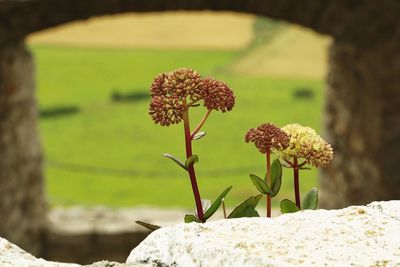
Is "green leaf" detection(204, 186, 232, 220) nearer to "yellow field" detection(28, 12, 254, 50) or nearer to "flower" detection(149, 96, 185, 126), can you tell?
"flower" detection(149, 96, 185, 126)

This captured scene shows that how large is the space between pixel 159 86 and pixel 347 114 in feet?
14.3

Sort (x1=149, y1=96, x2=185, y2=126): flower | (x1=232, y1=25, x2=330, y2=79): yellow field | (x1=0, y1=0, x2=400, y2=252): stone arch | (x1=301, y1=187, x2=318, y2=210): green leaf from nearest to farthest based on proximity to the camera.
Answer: (x1=149, y1=96, x2=185, y2=126): flower < (x1=301, y1=187, x2=318, y2=210): green leaf < (x1=0, y1=0, x2=400, y2=252): stone arch < (x1=232, y1=25, x2=330, y2=79): yellow field

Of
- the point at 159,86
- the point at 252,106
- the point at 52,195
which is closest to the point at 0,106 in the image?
the point at 52,195

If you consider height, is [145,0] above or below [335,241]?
above

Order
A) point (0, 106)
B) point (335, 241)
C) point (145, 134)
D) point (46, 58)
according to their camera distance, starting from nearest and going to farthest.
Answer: point (335, 241), point (0, 106), point (145, 134), point (46, 58)

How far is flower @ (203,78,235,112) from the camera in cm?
116

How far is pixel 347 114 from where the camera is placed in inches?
213

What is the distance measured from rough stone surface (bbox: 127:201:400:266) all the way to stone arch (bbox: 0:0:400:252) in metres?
3.57

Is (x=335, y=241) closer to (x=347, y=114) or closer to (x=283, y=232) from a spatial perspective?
(x=283, y=232)

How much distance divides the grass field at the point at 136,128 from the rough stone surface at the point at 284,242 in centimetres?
683

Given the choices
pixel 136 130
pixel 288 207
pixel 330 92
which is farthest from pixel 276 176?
pixel 136 130

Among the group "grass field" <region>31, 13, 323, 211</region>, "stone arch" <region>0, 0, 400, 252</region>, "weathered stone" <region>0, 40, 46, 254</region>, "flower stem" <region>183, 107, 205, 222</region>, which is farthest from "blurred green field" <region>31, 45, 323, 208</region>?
"flower stem" <region>183, 107, 205, 222</region>

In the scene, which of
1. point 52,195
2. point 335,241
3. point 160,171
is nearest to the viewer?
point 335,241

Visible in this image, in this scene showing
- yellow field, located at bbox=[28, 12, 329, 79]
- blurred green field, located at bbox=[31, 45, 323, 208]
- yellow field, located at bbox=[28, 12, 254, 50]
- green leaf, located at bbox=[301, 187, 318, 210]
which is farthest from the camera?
yellow field, located at bbox=[28, 12, 254, 50]
